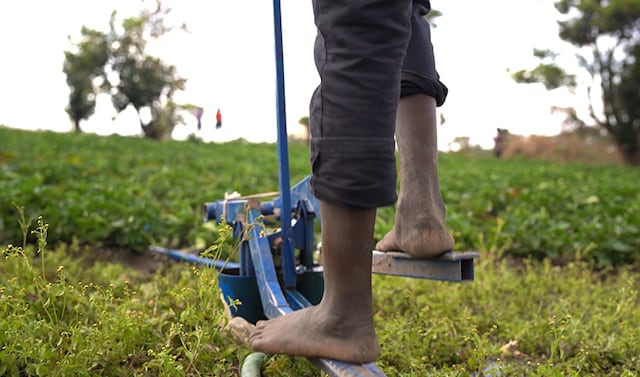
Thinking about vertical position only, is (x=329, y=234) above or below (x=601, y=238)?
above

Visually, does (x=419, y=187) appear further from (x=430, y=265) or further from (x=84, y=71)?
(x=84, y=71)

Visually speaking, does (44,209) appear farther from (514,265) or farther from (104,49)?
(104,49)

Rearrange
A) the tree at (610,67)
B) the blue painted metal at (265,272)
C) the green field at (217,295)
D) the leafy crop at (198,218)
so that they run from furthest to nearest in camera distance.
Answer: the tree at (610,67), the leafy crop at (198,218), the blue painted metal at (265,272), the green field at (217,295)

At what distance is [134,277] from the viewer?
3303 mm

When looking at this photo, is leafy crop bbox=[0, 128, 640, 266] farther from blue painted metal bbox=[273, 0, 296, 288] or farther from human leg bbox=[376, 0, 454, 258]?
human leg bbox=[376, 0, 454, 258]

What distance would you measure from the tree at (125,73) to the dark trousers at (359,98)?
34235 millimetres

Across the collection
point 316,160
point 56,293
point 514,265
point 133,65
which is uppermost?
point 133,65

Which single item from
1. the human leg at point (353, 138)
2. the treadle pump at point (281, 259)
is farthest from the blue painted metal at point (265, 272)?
the human leg at point (353, 138)

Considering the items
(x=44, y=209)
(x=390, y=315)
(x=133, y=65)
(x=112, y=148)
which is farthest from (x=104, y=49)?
(x=390, y=315)

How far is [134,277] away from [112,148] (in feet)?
36.7

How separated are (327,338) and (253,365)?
32cm

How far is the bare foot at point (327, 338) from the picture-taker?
1431mm

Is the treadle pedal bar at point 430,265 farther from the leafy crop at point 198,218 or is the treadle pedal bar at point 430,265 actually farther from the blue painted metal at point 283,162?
the leafy crop at point 198,218

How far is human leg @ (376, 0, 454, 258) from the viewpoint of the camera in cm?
171
